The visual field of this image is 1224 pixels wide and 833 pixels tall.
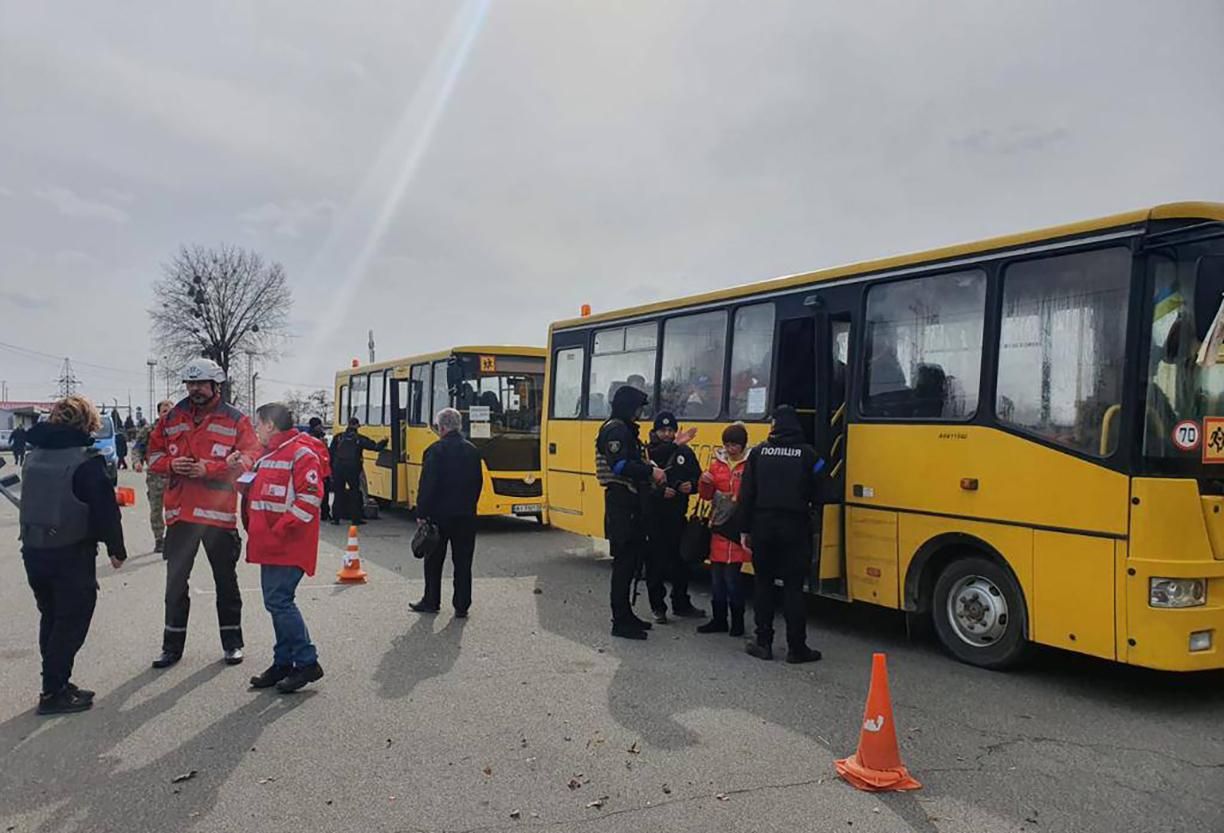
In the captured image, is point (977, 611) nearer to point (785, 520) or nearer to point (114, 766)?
point (785, 520)

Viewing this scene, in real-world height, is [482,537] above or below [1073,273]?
below

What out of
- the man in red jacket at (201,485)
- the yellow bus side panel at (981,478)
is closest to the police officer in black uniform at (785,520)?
the yellow bus side panel at (981,478)

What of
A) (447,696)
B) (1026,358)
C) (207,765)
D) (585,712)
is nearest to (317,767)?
(207,765)

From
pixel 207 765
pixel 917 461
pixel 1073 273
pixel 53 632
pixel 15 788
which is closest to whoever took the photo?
pixel 15 788

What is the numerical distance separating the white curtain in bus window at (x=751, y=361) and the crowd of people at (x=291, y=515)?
539 mm

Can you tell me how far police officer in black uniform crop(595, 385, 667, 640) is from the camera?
7.32m

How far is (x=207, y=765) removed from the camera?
4633 millimetres

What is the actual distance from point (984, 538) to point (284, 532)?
4713mm

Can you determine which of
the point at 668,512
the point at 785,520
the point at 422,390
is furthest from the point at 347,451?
the point at 785,520

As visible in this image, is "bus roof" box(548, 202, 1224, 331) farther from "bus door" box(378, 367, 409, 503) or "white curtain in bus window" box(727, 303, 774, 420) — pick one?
"bus door" box(378, 367, 409, 503)

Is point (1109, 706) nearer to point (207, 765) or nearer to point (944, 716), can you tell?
point (944, 716)

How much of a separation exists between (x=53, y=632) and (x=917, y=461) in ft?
19.3

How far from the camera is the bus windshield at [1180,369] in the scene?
18.1 feet

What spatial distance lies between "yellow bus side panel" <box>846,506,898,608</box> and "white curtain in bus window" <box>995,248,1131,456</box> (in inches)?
51.4
